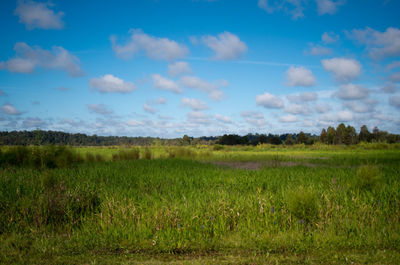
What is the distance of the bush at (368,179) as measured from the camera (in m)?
8.78

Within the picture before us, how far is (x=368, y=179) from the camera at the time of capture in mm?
9000

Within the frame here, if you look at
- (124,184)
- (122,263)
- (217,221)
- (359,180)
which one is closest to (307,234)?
(217,221)

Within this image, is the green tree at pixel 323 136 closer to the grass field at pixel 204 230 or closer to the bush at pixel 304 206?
the grass field at pixel 204 230

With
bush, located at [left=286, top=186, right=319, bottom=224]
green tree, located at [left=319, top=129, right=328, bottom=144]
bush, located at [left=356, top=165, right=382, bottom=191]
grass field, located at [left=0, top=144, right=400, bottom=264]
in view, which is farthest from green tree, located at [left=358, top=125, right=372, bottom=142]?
bush, located at [left=286, top=186, right=319, bottom=224]

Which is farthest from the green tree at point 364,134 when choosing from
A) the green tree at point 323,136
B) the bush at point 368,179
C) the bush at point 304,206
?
the bush at point 304,206

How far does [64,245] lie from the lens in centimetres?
552

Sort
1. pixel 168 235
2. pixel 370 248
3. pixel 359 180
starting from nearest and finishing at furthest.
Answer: pixel 370 248 → pixel 168 235 → pixel 359 180

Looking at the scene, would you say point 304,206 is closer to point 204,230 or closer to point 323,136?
point 204,230

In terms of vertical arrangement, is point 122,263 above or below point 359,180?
below

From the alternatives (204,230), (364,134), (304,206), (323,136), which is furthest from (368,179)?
(323,136)

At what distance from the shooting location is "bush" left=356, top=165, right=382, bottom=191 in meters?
8.78

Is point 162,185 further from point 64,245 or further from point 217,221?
point 64,245

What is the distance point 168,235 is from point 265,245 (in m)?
2.12

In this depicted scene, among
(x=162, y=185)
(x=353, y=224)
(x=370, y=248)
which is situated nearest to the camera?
(x=370, y=248)
